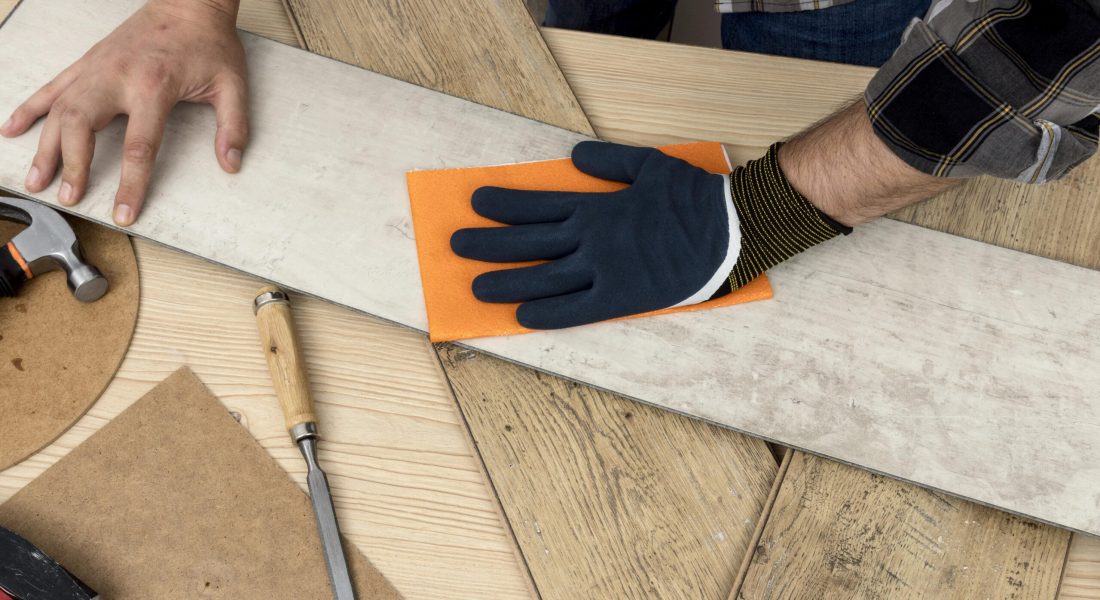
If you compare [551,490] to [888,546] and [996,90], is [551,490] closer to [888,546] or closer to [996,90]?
[888,546]

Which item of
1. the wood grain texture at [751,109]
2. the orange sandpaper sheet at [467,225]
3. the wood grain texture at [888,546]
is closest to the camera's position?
the wood grain texture at [888,546]

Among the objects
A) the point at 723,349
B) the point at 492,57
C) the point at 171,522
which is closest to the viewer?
the point at 171,522

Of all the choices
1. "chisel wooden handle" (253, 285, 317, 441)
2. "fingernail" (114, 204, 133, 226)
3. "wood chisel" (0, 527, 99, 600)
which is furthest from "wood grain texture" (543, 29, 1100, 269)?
"wood chisel" (0, 527, 99, 600)

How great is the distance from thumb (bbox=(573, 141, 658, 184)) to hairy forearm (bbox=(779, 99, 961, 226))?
186 mm

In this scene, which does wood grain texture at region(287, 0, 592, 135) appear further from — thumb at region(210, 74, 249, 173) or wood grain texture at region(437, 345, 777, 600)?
wood grain texture at region(437, 345, 777, 600)

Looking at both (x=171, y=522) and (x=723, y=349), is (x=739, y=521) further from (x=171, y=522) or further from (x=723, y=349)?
(x=171, y=522)

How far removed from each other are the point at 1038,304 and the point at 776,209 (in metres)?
0.37

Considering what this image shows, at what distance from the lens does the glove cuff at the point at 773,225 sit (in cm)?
91

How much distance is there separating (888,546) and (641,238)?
18.1 inches

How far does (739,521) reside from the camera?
2.70ft

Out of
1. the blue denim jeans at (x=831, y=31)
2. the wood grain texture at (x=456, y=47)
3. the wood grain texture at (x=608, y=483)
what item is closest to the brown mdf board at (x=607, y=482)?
the wood grain texture at (x=608, y=483)

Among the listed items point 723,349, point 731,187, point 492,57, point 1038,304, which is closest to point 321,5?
point 492,57

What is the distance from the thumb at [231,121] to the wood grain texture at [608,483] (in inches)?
15.5

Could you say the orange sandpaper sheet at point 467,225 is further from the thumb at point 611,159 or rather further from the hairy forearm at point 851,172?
the hairy forearm at point 851,172
